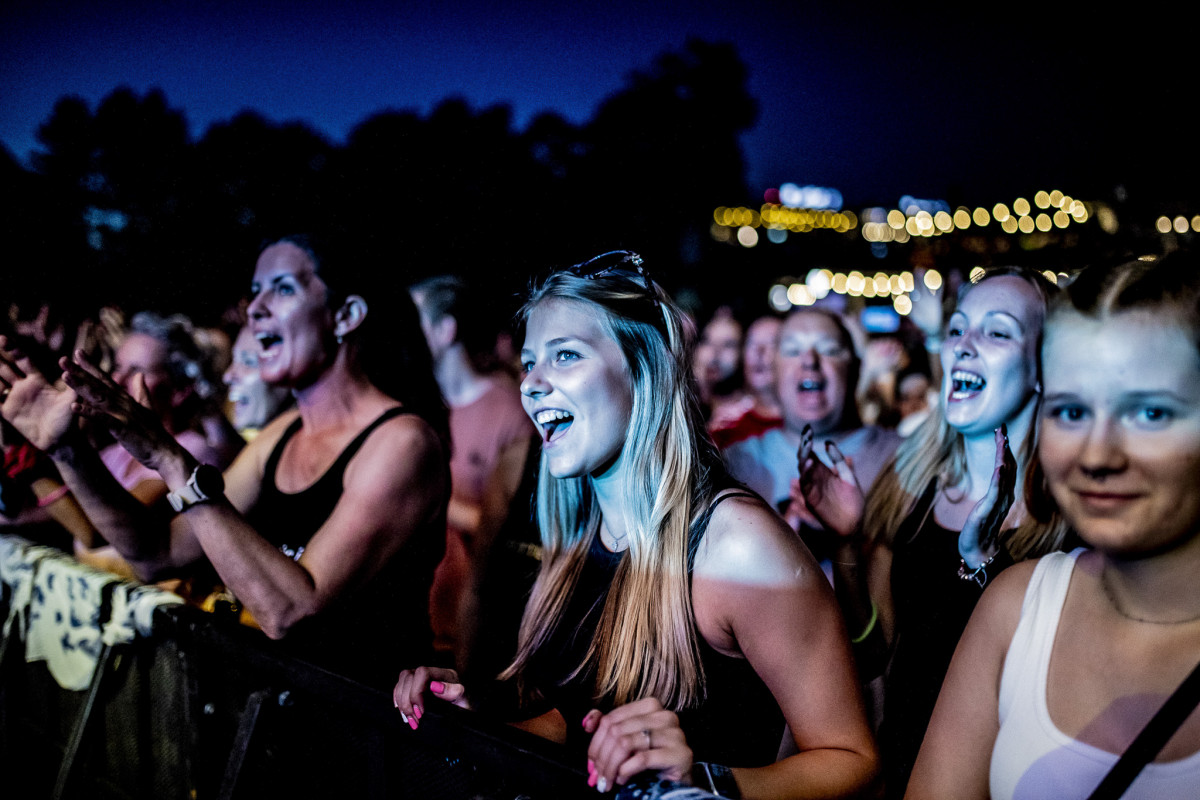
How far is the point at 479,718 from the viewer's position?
1.83 meters

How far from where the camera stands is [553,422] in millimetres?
2324

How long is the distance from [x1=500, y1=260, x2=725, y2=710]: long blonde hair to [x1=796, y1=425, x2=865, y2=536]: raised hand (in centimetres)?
63

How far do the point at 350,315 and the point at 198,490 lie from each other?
0.97 metres

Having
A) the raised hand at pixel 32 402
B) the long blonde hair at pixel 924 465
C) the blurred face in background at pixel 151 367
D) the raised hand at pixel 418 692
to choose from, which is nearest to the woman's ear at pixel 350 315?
the raised hand at pixel 32 402

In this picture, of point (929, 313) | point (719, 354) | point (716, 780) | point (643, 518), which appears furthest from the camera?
point (719, 354)

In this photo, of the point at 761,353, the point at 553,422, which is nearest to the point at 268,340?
the point at 553,422

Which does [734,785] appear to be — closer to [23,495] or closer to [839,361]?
[839,361]

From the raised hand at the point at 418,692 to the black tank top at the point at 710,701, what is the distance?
0.26 meters

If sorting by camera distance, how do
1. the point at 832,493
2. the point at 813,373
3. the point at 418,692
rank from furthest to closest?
the point at 813,373
the point at 832,493
the point at 418,692

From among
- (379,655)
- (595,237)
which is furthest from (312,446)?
(595,237)

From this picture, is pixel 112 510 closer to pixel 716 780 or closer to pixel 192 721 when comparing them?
pixel 192 721

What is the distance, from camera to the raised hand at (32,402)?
3.01 m

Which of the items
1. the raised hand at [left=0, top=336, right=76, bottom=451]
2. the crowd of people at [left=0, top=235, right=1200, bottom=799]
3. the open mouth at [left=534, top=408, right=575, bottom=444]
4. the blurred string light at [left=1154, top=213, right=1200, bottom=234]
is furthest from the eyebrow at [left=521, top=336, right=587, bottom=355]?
the blurred string light at [left=1154, top=213, right=1200, bottom=234]

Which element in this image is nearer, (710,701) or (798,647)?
(798,647)
